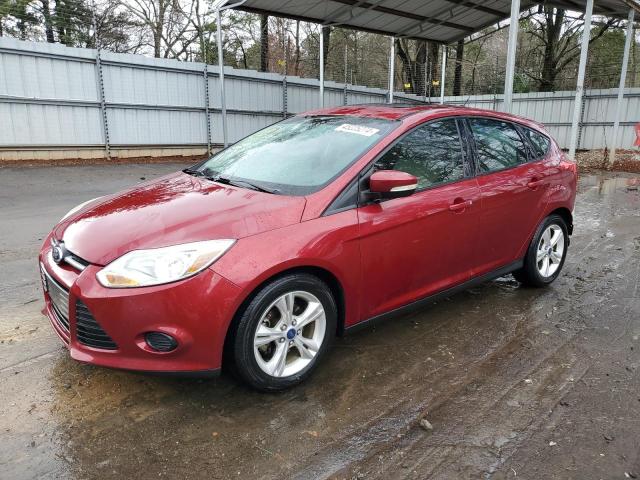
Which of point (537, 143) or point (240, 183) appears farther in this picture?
point (537, 143)

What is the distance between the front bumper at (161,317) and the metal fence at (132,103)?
11.8m

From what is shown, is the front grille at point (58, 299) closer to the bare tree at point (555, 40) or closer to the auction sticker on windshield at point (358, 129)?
the auction sticker on windshield at point (358, 129)

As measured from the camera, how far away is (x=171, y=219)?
8.89 ft

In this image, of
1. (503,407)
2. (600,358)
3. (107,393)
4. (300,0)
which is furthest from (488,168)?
(300,0)

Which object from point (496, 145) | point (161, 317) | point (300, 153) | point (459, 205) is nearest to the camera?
point (161, 317)

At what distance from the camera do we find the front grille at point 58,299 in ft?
8.71

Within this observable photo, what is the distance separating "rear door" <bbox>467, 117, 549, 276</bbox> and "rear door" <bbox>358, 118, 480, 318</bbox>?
0.16m

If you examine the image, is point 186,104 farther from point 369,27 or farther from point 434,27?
point 434,27

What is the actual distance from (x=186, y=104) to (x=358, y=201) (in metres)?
13.2

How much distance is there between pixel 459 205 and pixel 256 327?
1.78 metres

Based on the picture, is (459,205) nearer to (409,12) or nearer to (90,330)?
(90,330)

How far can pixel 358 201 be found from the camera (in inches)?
119

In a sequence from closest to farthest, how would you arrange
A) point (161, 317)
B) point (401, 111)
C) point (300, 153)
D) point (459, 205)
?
point (161, 317), point (300, 153), point (459, 205), point (401, 111)

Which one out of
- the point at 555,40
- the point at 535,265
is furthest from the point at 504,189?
the point at 555,40
